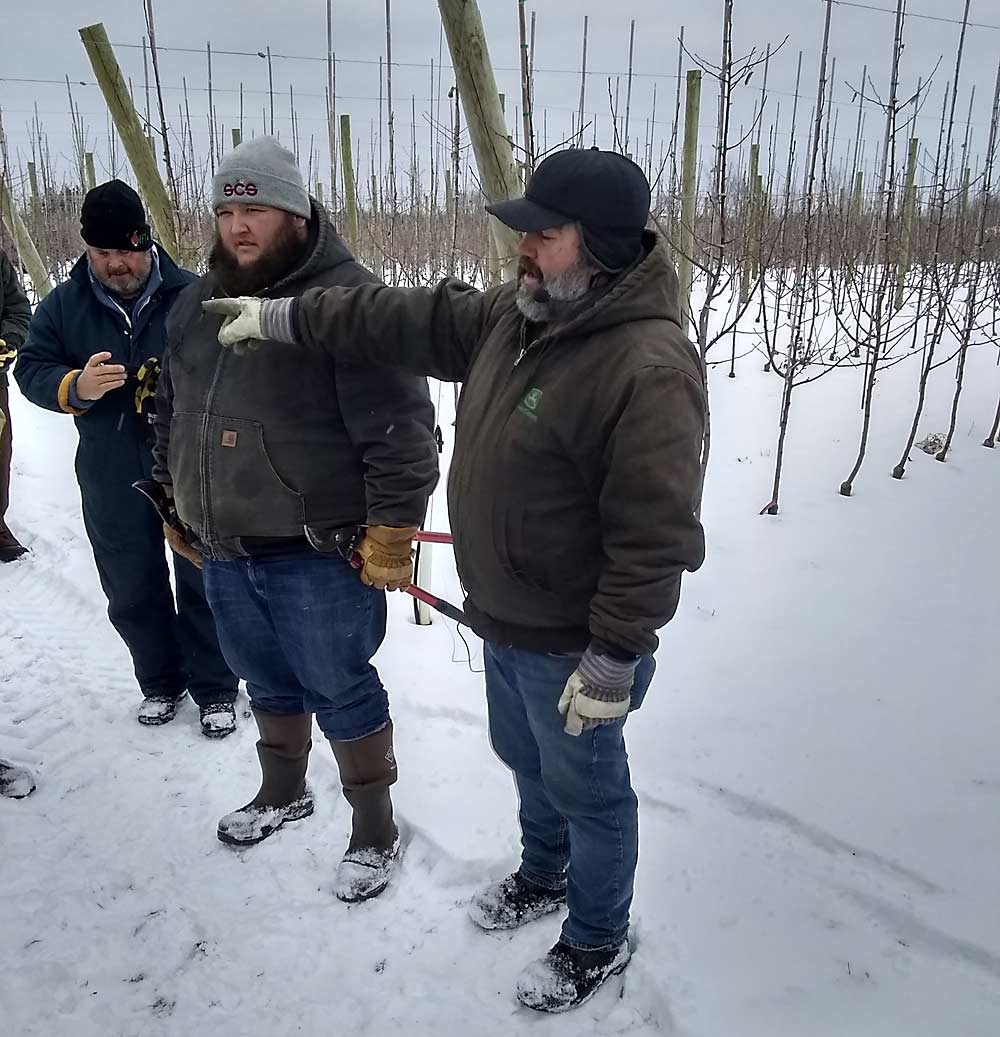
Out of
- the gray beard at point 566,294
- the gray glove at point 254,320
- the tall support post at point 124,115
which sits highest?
the tall support post at point 124,115

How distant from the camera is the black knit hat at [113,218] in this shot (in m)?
2.28

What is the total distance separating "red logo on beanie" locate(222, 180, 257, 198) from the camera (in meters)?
1.75

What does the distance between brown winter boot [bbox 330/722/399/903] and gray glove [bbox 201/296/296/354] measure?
1.08 metres

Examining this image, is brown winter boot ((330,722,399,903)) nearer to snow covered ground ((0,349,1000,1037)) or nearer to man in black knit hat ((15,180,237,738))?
snow covered ground ((0,349,1000,1037))

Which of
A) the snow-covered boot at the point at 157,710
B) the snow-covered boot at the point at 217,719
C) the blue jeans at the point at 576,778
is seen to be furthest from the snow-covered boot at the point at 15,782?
the blue jeans at the point at 576,778

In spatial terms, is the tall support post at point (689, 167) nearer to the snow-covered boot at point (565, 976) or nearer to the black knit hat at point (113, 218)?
the black knit hat at point (113, 218)

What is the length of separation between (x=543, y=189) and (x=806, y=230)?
14.4ft

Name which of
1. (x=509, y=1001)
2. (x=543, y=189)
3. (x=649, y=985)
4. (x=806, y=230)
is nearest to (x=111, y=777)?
(x=509, y=1001)

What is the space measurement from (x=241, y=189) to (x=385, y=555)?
2.98ft

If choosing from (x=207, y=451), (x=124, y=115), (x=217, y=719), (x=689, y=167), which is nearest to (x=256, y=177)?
(x=207, y=451)

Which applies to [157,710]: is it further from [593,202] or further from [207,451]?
[593,202]

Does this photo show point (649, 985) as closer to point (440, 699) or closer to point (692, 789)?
point (692, 789)

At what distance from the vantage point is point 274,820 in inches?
90.9

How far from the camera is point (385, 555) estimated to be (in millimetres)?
1860
